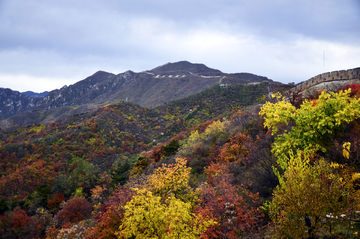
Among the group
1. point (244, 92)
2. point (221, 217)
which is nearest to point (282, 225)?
point (221, 217)

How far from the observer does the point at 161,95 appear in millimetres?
99875

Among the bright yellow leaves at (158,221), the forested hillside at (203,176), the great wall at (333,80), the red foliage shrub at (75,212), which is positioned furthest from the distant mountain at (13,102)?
the bright yellow leaves at (158,221)

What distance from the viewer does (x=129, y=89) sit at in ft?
416

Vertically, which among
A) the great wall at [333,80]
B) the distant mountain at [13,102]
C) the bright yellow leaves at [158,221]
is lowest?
the bright yellow leaves at [158,221]

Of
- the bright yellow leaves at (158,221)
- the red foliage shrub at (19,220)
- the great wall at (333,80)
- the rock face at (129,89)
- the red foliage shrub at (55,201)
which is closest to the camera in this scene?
the bright yellow leaves at (158,221)

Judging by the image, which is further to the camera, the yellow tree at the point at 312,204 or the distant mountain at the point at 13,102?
the distant mountain at the point at 13,102

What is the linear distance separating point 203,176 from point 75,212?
15411 mm

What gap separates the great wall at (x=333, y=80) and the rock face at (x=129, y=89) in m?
66.2

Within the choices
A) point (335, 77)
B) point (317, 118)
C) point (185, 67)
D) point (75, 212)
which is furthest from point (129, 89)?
point (317, 118)

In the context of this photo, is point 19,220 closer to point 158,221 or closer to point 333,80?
point 158,221

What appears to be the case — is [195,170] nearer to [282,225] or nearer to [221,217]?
[221,217]

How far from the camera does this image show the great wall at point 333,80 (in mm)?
17109

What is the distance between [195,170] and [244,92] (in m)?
46.7

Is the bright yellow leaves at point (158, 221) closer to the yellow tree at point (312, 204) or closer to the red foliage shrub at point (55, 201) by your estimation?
the yellow tree at point (312, 204)
